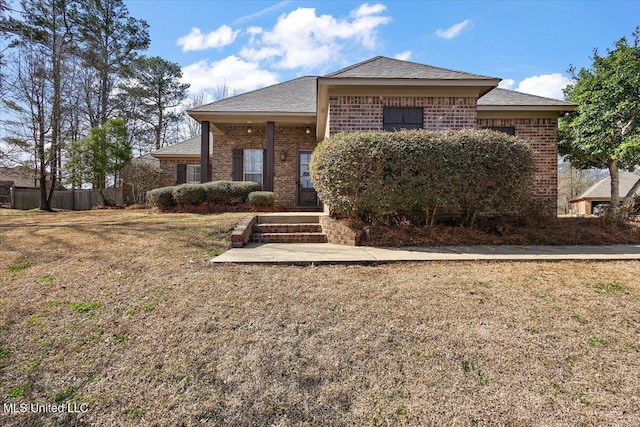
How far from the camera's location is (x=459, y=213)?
6.39 meters

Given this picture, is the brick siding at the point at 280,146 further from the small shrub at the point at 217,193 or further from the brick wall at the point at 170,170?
the brick wall at the point at 170,170

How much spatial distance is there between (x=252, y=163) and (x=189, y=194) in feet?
10.4

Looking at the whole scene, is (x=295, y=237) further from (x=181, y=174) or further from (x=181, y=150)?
(x=181, y=150)

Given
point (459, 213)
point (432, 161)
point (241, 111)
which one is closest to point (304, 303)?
point (432, 161)

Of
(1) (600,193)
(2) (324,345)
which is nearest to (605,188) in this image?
(1) (600,193)

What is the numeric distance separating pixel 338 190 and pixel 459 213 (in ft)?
8.97

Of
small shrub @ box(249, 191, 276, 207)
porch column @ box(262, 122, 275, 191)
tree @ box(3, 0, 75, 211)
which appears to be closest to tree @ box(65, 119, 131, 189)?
tree @ box(3, 0, 75, 211)

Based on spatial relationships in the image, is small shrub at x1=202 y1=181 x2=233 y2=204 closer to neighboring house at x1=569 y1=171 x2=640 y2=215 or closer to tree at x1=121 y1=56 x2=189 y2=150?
tree at x1=121 y1=56 x2=189 y2=150

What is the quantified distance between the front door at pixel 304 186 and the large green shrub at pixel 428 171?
5.73 metres

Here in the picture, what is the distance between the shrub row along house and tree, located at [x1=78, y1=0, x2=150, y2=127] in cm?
1392

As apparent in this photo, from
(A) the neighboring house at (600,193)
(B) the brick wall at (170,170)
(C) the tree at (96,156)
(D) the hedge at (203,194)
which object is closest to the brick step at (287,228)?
(D) the hedge at (203,194)

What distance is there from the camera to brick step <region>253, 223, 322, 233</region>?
622 centimetres

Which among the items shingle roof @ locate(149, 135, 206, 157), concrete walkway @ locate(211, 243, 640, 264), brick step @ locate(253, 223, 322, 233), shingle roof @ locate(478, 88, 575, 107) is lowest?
concrete walkway @ locate(211, 243, 640, 264)

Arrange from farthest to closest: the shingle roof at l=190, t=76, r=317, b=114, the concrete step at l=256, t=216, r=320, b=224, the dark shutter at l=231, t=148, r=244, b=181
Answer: the dark shutter at l=231, t=148, r=244, b=181 → the shingle roof at l=190, t=76, r=317, b=114 → the concrete step at l=256, t=216, r=320, b=224
